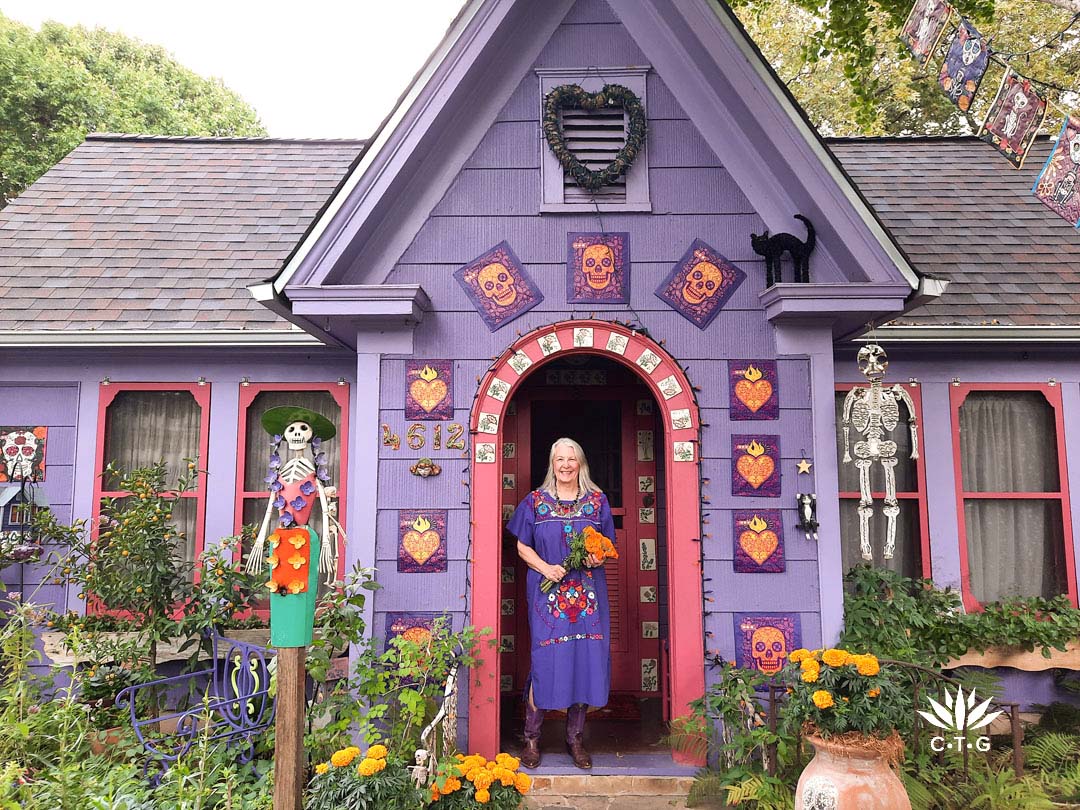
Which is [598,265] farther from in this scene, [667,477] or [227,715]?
[227,715]

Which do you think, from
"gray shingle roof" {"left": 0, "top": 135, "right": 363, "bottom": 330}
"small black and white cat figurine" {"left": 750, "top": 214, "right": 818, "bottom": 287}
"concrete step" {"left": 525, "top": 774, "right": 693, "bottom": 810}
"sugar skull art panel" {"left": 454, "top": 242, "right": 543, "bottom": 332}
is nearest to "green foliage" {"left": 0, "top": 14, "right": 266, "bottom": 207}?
"gray shingle roof" {"left": 0, "top": 135, "right": 363, "bottom": 330}

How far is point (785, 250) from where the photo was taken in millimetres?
4547

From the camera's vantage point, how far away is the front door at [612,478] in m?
5.97

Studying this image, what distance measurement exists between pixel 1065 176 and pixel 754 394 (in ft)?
7.23

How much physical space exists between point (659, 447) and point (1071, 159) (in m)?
3.41

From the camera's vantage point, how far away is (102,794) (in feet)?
12.7

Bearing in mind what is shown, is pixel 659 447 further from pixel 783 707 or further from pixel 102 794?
pixel 102 794

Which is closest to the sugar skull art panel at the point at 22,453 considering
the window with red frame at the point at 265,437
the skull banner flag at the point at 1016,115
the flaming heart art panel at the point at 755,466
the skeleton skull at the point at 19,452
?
the skeleton skull at the point at 19,452

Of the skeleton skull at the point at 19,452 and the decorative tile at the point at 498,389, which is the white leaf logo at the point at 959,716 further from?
the skeleton skull at the point at 19,452

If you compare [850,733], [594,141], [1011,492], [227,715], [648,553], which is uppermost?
[594,141]

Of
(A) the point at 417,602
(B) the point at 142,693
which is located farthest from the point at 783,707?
(B) the point at 142,693

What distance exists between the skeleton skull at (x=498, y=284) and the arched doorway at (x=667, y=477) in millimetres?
293

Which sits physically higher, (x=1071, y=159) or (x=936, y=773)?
(x=1071, y=159)

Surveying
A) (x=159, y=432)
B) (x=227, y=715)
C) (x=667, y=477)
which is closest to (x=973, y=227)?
(x=667, y=477)
